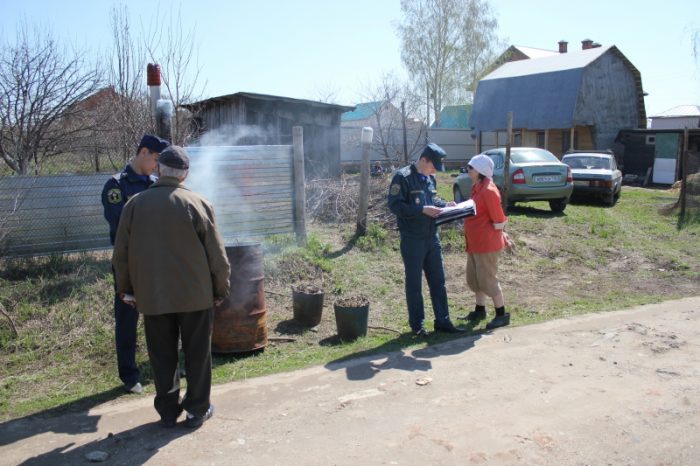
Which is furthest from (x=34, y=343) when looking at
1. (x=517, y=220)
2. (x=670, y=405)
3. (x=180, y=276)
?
(x=517, y=220)

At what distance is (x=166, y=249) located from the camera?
146 inches

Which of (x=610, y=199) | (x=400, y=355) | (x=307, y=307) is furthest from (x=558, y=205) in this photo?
(x=400, y=355)

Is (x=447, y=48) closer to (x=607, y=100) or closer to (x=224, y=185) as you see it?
(x=607, y=100)

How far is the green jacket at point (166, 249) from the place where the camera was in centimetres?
370

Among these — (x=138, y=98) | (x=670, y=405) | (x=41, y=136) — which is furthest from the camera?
(x=138, y=98)

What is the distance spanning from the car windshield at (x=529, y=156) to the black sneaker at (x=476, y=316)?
7796 mm

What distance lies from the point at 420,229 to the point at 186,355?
9.14 ft

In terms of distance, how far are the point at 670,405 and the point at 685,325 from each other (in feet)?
7.73

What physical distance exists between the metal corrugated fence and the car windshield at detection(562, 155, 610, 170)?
1115 cm

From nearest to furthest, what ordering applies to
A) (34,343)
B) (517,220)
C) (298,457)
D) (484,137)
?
(298,457) → (34,343) → (517,220) → (484,137)

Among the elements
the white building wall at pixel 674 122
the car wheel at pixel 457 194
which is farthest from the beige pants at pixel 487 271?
the white building wall at pixel 674 122

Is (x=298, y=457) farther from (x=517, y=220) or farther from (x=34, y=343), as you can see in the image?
(x=517, y=220)

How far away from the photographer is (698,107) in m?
38.2

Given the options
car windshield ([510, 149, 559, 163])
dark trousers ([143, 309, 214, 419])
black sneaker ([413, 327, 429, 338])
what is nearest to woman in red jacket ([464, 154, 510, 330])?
black sneaker ([413, 327, 429, 338])
